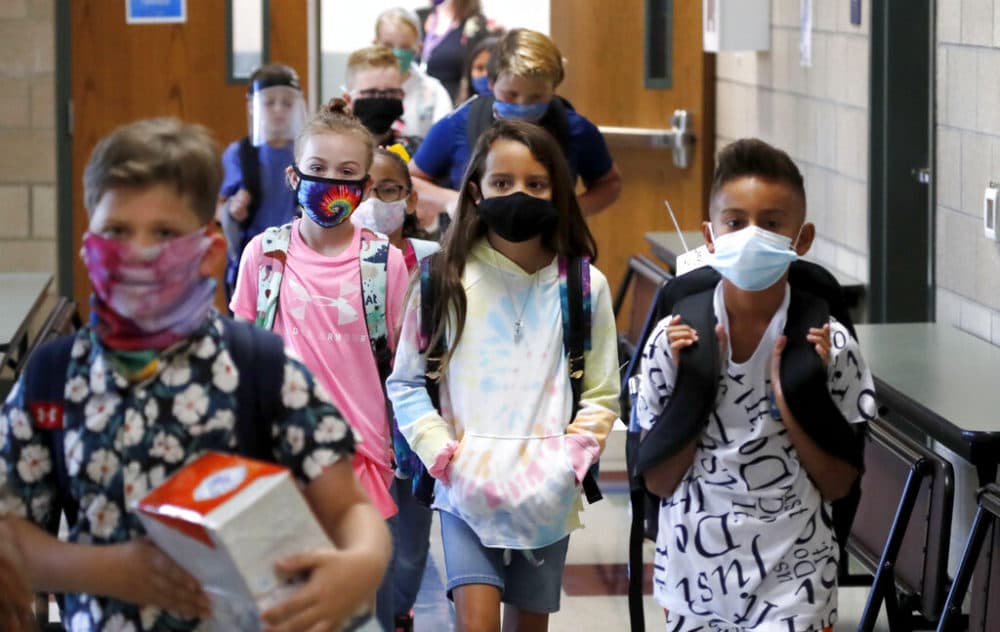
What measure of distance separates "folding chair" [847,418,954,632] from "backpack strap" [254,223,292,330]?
148 centimetres

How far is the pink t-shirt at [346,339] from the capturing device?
11.6 ft

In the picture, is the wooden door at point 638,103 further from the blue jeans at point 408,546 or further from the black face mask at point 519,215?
the black face mask at point 519,215

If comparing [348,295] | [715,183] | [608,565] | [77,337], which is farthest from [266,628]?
[608,565]

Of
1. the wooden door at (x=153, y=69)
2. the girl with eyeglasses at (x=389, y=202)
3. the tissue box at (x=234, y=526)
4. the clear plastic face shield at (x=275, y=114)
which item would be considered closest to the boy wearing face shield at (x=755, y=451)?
the tissue box at (x=234, y=526)

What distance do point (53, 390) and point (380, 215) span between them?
7.97 feet

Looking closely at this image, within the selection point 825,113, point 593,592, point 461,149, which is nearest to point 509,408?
point 593,592

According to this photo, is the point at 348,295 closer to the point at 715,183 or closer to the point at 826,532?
the point at 715,183

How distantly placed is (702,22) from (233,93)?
2.53 m

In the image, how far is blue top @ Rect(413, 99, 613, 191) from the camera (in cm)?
538

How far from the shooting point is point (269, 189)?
222 inches

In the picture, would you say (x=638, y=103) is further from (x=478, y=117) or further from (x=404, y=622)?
(x=404, y=622)

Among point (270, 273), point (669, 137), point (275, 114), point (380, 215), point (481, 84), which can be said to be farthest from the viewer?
point (669, 137)

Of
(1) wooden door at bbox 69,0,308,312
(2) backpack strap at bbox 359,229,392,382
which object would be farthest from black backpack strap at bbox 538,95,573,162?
(1) wooden door at bbox 69,0,308,312

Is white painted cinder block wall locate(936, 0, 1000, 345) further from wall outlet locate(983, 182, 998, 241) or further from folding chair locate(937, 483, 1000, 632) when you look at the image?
folding chair locate(937, 483, 1000, 632)
